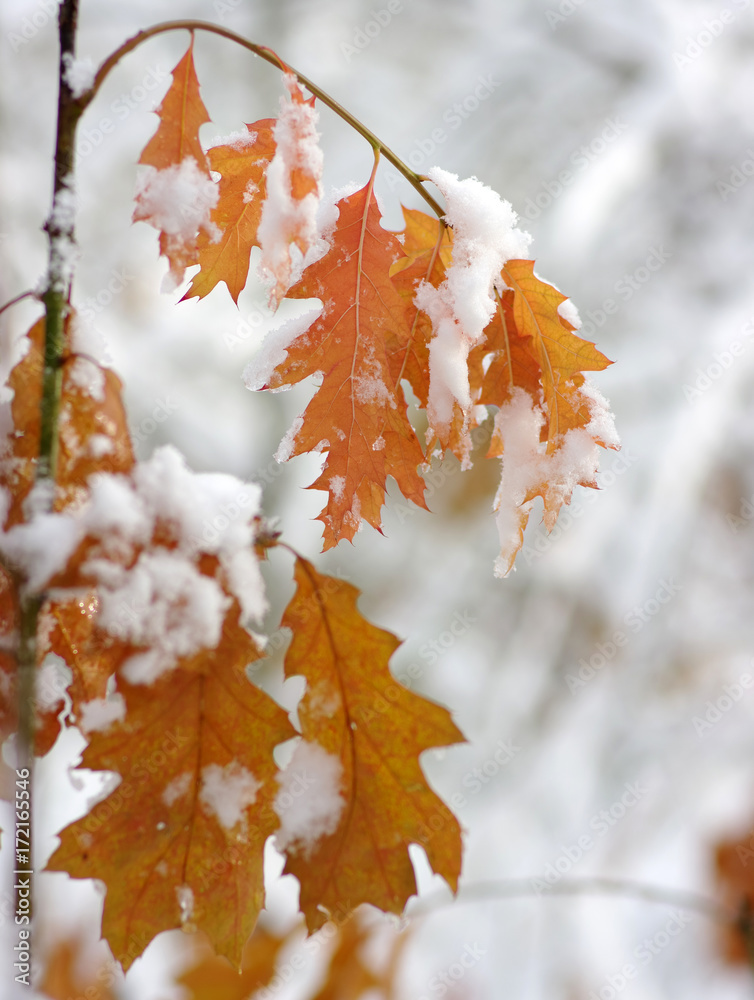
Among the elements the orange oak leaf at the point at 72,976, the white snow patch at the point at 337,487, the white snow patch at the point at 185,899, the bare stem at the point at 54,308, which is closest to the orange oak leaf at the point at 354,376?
the white snow patch at the point at 337,487

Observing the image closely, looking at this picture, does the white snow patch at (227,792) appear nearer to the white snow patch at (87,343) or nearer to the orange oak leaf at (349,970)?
the white snow patch at (87,343)

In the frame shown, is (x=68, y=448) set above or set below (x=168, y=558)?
above

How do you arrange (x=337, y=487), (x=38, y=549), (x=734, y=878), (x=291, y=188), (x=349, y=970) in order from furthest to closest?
1. (x=734, y=878)
2. (x=349, y=970)
3. (x=337, y=487)
4. (x=291, y=188)
5. (x=38, y=549)

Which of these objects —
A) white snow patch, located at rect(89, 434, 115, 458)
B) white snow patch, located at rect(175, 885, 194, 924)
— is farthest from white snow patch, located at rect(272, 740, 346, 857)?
white snow patch, located at rect(89, 434, 115, 458)

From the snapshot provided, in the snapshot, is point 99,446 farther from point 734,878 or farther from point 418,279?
point 734,878

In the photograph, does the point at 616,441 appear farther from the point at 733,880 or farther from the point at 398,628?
the point at 398,628

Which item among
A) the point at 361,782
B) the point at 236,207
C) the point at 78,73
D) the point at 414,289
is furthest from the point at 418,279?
the point at 361,782

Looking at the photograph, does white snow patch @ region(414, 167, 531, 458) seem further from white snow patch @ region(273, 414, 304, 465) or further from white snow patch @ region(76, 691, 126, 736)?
white snow patch @ region(76, 691, 126, 736)
